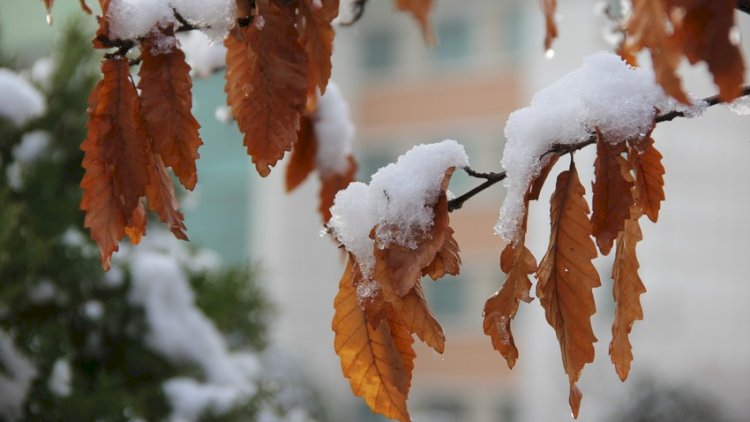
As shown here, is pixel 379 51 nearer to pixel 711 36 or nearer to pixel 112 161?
→ pixel 112 161

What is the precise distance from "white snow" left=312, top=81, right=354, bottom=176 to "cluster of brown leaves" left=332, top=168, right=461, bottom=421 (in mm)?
629

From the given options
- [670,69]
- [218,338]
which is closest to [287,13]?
[670,69]

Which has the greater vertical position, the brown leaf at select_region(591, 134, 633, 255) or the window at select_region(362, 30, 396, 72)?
the window at select_region(362, 30, 396, 72)

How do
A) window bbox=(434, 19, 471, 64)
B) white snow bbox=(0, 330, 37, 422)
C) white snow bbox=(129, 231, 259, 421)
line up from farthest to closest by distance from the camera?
1. window bbox=(434, 19, 471, 64)
2. white snow bbox=(129, 231, 259, 421)
3. white snow bbox=(0, 330, 37, 422)

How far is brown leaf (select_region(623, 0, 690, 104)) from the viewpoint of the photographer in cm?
78

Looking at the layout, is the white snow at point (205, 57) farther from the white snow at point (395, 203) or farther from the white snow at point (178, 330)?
the white snow at point (178, 330)

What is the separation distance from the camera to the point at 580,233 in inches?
40.8

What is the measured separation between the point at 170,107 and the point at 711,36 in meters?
0.64

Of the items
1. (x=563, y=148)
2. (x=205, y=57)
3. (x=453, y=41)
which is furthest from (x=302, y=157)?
(x=453, y=41)

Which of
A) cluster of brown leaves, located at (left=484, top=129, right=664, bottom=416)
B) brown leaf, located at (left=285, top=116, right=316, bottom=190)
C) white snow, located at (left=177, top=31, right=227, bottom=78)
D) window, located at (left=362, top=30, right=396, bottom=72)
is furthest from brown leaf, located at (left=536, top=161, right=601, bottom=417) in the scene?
window, located at (left=362, top=30, right=396, bottom=72)

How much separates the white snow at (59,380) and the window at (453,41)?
15.2 meters

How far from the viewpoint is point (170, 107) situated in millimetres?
1170

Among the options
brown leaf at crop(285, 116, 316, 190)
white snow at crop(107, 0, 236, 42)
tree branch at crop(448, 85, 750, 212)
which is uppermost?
brown leaf at crop(285, 116, 316, 190)

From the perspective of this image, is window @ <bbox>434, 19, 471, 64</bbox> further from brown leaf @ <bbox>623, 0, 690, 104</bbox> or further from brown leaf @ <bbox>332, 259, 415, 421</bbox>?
brown leaf @ <bbox>623, 0, 690, 104</bbox>
